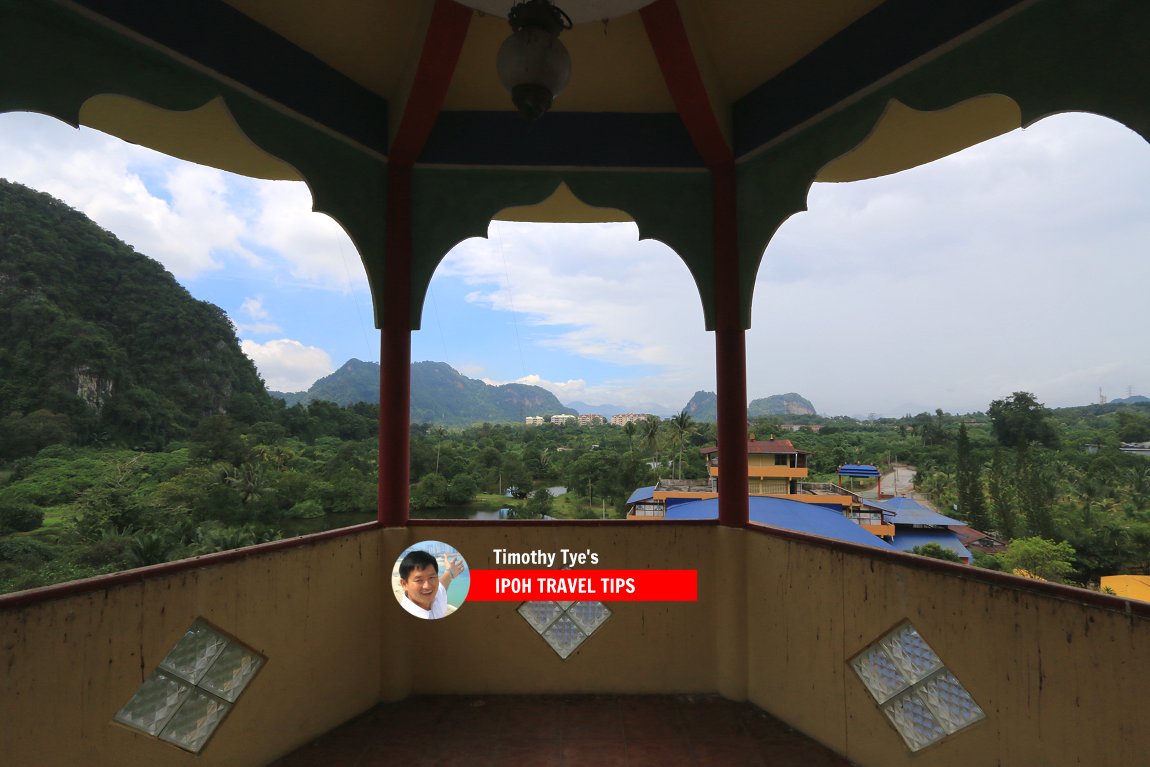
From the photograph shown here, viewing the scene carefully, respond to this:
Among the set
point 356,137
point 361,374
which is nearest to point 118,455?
point 361,374

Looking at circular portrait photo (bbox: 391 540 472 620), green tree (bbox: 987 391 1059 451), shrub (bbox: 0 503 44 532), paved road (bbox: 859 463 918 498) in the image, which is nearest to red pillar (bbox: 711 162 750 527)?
circular portrait photo (bbox: 391 540 472 620)

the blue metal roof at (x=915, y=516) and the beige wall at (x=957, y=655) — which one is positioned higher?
the beige wall at (x=957, y=655)

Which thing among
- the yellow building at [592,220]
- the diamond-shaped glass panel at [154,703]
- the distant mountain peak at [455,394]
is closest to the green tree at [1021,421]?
the yellow building at [592,220]

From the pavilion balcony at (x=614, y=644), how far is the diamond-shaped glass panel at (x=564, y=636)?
0.22 ft

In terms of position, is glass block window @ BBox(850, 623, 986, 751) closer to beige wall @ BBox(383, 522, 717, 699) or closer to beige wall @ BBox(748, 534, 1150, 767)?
beige wall @ BBox(748, 534, 1150, 767)

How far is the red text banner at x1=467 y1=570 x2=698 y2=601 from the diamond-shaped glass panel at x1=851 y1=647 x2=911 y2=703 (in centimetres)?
94

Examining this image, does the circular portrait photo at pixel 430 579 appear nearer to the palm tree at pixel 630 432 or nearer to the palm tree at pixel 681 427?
the palm tree at pixel 681 427

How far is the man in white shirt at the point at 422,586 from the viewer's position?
123 inches

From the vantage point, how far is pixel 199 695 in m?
2.20

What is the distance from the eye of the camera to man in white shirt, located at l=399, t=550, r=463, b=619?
313cm

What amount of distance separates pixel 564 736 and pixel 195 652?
1.74m

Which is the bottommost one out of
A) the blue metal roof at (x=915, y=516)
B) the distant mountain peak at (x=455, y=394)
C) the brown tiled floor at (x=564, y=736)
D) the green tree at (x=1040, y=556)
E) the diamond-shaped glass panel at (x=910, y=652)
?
the green tree at (x=1040, y=556)

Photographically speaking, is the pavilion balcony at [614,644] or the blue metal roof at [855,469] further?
the blue metal roof at [855,469]

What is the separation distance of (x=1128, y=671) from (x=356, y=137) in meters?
4.03
